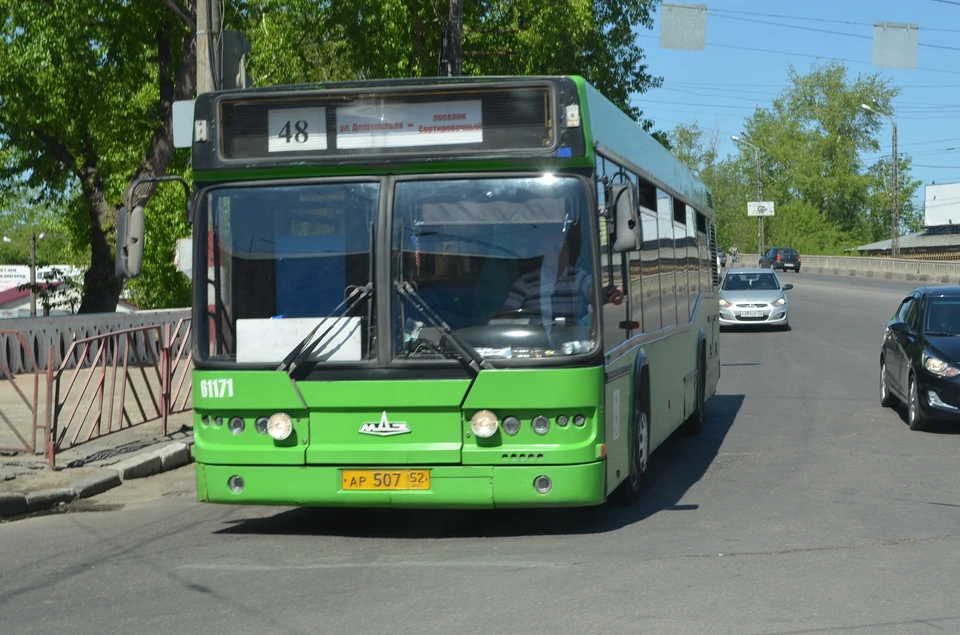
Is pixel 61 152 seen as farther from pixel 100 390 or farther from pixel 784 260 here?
pixel 784 260

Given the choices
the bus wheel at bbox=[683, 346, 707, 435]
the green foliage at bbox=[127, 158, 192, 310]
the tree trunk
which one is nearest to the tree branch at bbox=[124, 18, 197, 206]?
the tree trunk

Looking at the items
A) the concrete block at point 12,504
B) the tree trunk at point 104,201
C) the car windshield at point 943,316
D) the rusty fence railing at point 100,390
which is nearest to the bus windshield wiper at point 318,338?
the concrete block at point 12,504

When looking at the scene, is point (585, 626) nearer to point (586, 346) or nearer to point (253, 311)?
point (586, 346)

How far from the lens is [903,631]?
566 centimetres

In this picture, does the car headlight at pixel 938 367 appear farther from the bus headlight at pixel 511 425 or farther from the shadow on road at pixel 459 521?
the bus headlight at pixel 511 425

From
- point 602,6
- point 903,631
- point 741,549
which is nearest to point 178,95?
point 602,6

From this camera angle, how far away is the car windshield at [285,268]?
7.77 metres

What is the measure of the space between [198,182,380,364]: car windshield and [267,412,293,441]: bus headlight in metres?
0.34

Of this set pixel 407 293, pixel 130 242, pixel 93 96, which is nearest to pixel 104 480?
pixel 130 242

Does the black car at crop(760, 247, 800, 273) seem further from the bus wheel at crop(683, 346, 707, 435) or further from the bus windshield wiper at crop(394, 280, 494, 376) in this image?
the bus windshield wiper at crop(394, 280, 494, 376)

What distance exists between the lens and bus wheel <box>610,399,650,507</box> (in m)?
9.09

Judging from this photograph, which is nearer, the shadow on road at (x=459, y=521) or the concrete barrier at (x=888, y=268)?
the shadow on road at (x=459, y=521)

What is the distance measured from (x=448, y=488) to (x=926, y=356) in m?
7.64

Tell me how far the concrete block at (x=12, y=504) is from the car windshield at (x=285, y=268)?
2792 millimetres
